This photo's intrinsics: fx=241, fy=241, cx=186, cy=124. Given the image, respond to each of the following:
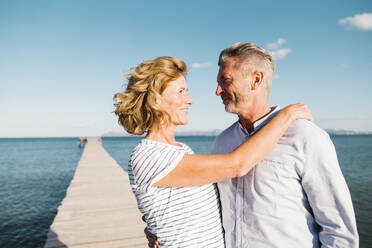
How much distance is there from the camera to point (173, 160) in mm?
1619

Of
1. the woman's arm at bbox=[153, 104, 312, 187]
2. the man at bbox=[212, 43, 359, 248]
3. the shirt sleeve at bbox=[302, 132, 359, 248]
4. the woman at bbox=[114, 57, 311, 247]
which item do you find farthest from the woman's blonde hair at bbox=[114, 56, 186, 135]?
the shirt sleeve at bbox=[302, 132, 359, 248]

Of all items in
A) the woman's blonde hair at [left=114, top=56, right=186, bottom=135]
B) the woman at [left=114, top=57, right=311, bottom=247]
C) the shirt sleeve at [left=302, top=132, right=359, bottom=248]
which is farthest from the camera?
the woman's blonde hair at [left=114, top=56, right=186, bottom=135]

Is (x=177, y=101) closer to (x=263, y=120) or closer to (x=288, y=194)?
(x=263, y=120)

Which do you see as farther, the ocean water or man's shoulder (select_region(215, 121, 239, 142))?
→ the ocean water

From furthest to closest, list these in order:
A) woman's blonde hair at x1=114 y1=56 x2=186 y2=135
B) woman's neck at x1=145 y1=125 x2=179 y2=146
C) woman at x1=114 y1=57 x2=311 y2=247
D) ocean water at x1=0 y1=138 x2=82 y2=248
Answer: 1. ocean water at x1=0 y1=138 x2=82 y2=248
2. woman's neck at x1=145 y1=125 x2=179 y2=146
3. woman's blonde hair at x1=114 y1=56 x2=186 y2=135
4. woman at x1=114 y1=57 x2=311 y2=247

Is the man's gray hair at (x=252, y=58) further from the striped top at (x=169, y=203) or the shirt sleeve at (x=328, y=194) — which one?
the striped top at (x=169, y=203)

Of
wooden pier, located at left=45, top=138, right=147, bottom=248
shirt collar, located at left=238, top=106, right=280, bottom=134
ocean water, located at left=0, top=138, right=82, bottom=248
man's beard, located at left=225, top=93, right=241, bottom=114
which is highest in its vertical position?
man's beard, located at left=225, top=93, right=241, bottom=114

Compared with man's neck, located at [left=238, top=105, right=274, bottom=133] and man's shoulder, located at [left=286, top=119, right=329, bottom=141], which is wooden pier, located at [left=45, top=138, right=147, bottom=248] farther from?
man's shoulder, located at [left=286, top=119, right=329, bottom=141]

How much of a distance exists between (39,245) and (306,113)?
8.59 m

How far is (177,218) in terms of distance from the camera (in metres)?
1.76

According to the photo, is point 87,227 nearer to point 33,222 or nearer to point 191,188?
point 191,188

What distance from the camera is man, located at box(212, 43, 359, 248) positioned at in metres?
1.54

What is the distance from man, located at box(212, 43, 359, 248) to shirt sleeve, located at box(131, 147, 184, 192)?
590 mm

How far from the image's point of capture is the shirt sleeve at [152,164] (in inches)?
63.4
